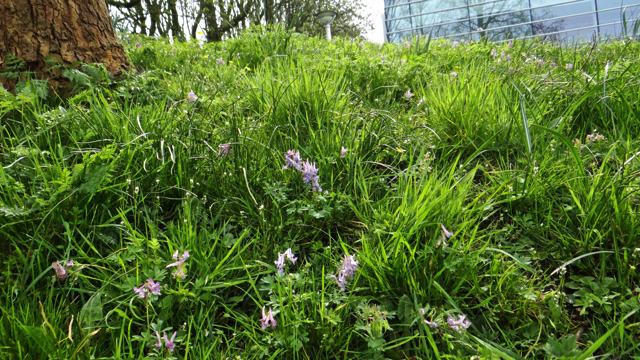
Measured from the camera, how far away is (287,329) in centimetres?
124

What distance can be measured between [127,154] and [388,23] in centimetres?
3492

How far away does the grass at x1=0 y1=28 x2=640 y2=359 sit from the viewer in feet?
4.09

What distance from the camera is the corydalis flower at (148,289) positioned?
121 centimetres

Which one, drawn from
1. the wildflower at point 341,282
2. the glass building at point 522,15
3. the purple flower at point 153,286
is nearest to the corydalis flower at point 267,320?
the wildflower at point 341,282

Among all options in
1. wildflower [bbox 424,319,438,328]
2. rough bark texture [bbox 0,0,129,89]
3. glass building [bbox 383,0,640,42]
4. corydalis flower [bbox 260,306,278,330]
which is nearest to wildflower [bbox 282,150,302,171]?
corydalis flower [bbox 260,306,278,330]

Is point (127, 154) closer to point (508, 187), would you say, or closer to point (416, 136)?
point (416, 136)

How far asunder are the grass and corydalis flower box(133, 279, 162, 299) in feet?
0.16

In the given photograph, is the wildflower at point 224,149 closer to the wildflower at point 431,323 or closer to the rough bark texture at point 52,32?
the wildflower at point 431,323

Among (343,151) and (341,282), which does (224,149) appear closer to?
(343,151)

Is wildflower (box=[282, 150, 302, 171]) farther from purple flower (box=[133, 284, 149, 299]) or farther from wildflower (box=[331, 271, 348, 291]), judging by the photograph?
purple flower (box=[133, 284, 149, 299])

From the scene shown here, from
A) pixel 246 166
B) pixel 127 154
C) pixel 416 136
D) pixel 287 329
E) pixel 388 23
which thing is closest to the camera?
pixel 287 329

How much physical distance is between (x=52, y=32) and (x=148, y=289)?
206 cm

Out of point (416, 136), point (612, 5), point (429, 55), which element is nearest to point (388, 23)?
point (612, 5)

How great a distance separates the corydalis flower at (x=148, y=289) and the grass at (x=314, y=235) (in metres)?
0.05
